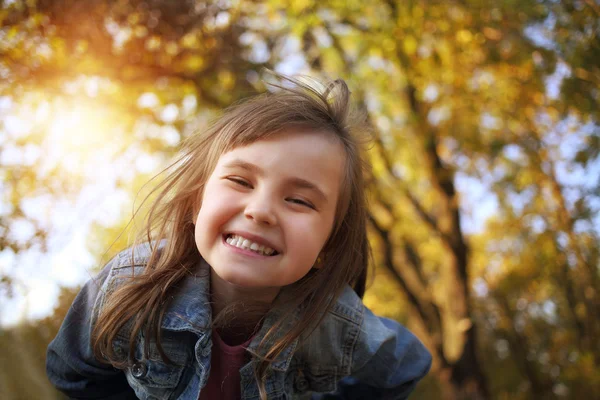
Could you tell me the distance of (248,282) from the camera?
141 centimetres

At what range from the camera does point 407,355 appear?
187 centimetres

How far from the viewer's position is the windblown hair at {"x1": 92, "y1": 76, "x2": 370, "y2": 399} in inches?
60.1

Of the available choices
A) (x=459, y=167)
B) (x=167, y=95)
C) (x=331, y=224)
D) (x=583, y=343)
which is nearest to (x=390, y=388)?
(x=331, y=224)

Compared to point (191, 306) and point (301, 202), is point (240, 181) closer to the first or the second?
point (301, 202)

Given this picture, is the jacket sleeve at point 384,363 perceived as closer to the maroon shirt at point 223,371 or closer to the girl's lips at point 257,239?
the maroon shirt at point 223,371

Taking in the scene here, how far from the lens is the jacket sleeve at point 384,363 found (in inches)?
69.5

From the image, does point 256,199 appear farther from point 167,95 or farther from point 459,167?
point 459,167

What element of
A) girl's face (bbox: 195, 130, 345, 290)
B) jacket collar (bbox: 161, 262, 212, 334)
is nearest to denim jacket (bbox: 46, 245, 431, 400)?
jacket collar (bbox: 161, 262, 212, 334)

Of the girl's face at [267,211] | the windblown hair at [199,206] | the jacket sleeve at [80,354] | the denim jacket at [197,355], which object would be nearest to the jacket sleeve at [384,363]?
the denim jacket at [197,355]

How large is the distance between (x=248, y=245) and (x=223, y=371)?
1.57ft

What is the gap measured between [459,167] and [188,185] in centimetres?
350

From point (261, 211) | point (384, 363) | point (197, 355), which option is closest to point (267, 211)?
point (261, 211)

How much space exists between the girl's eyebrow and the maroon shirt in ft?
1.71

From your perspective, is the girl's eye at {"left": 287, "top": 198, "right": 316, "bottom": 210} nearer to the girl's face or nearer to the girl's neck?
the girl's face
